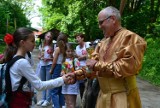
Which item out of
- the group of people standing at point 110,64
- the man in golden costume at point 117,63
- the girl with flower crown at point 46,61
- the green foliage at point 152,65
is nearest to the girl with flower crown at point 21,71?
the group of people standing at point 110,64

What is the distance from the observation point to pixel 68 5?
27.7 meters

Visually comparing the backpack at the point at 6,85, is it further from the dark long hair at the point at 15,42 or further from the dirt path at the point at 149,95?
the dirt path at the point at 149,95

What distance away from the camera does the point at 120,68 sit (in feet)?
12.3

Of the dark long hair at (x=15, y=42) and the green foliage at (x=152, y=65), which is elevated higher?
the dark long hair at (x=15, y=42)

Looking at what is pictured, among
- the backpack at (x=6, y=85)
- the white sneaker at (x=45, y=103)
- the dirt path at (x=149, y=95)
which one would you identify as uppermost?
the backpack at (x=6, y=85)

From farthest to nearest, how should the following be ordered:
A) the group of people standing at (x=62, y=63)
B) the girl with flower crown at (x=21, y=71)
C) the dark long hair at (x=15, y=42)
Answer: the group of people standing at (x=62, y=63)
the dark long hair at (x=15, y=42)
the girl with flower crown at (x=21, y=71)

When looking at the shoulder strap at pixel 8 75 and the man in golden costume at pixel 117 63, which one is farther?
the shoulder strap at pixel 8 75

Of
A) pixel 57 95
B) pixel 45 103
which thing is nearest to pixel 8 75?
pixel 57 95

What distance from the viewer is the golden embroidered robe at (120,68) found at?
12.3 feet

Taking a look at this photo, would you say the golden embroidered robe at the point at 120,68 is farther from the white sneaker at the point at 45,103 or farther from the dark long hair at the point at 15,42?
the white sneaker at the point at 45,103

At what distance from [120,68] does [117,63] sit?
7 cm

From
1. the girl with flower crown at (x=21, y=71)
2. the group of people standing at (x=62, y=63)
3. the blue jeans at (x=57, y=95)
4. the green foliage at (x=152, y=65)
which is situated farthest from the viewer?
the green foliage at (x=152, y=65)

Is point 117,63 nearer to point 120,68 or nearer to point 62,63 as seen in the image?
point 120,68

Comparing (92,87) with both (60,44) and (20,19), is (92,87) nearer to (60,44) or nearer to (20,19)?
(60,44)
